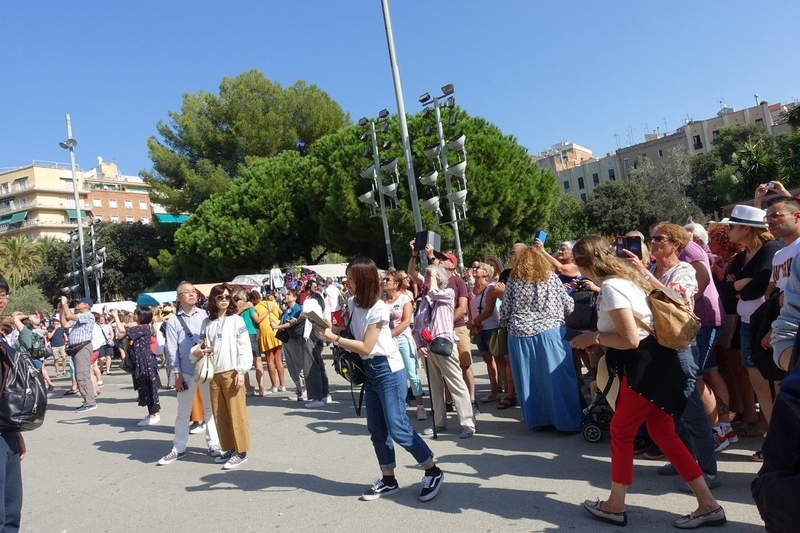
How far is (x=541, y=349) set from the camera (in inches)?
235

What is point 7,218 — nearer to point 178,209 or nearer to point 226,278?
point 178,209

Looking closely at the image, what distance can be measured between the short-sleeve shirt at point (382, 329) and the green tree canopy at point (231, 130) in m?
33.9

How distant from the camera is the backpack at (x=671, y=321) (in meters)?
3.53

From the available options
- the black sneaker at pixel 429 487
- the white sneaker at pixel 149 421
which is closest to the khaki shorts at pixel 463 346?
the black sneaker at pixel 429 487

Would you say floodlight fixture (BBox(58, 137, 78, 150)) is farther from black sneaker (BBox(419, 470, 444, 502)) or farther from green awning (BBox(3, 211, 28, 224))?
green awning (BBox(3, 211, 28, 224))

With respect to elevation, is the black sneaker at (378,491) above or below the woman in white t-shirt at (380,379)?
below

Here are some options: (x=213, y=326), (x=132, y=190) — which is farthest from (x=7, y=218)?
(x=213, y=326)

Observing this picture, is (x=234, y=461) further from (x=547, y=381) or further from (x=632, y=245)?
(x=632, y=245)

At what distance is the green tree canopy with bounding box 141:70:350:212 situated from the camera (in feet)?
123

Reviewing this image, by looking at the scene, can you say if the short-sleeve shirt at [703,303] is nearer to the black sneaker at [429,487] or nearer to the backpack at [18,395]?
the black sneaker at [429,487]

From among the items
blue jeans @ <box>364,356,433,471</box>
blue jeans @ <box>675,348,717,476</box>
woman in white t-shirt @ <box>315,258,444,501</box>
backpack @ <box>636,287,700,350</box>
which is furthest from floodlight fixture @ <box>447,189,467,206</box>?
backpack @ <box>636,287,700,350</box>

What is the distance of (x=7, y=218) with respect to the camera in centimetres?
8088

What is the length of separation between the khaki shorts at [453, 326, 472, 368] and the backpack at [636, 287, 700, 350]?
3.45m

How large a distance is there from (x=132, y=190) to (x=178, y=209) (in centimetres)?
5999
